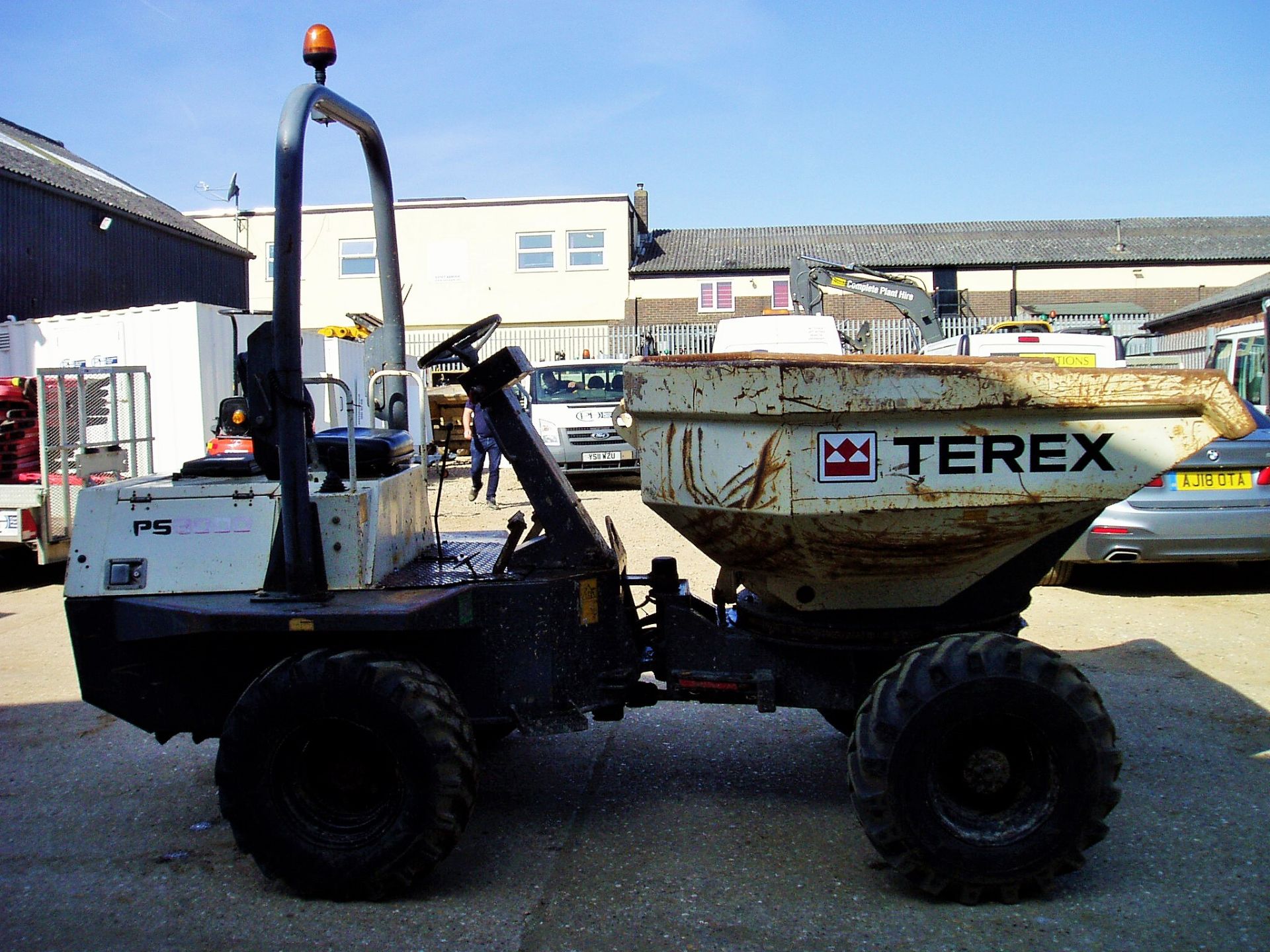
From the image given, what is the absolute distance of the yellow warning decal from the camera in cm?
385

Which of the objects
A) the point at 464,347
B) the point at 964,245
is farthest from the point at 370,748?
the point at 964,245

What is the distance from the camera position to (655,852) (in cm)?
378

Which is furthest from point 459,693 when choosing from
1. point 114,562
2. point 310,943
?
point 114,562

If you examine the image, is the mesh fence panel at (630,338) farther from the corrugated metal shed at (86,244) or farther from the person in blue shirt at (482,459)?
the person in blue shirt at (482,459)

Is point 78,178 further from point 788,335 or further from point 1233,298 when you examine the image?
point 1233,298

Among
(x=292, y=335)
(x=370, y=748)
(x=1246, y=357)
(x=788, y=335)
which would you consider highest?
(x=788, y=335)

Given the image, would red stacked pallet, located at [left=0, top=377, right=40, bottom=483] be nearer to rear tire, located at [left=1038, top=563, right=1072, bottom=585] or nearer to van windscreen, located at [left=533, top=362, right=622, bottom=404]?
van windscreen, located at [left=533, top=362, right=622, bottom=404]

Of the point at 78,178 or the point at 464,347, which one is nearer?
the point at 464,347

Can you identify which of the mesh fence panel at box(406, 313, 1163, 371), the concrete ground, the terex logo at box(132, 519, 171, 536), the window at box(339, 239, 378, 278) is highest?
the window at box(339, 239, 378, 278)

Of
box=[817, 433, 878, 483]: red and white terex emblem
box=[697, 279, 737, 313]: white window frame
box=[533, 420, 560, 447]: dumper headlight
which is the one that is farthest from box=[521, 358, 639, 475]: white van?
box=[697, 279, 737, 313]: white window frame

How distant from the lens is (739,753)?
4.80 metres

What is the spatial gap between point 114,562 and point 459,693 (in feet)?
4.26

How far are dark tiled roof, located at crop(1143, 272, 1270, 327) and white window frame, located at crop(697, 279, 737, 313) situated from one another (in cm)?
1453

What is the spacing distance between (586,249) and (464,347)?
1342 inches
